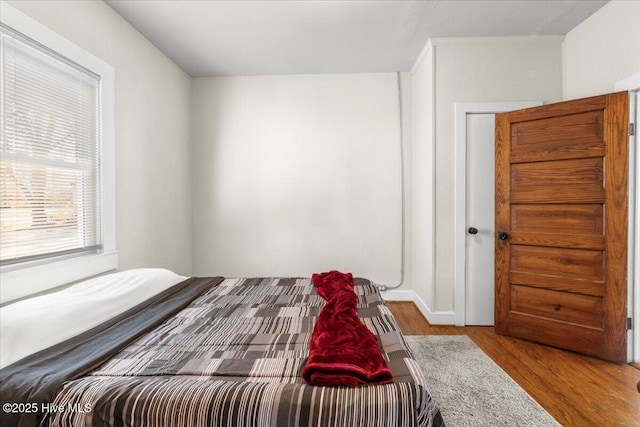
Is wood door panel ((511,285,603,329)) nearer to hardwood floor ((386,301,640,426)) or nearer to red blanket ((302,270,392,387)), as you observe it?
hardwood floor ((386,301,640,426))

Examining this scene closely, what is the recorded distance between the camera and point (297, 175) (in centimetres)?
400

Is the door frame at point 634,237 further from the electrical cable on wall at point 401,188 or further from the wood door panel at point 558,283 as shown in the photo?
the electrical cable on wall at point 401,188

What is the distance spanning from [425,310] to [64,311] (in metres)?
3.03

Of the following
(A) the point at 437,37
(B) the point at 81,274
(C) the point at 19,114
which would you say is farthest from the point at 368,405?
(A) the point at 437,37

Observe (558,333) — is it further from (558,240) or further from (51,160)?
(51,160)

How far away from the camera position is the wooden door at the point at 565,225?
8.02 feet

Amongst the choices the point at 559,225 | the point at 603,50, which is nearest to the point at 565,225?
the point at 559,225

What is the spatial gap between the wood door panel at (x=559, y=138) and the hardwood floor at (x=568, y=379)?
1578 mm

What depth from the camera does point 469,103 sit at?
3.15 m

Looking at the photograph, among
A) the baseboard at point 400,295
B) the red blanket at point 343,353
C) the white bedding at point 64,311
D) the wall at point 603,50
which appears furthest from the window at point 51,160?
the wall at point 603,50

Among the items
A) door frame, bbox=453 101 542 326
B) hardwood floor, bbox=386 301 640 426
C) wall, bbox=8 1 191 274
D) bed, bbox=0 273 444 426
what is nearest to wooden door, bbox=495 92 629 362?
hardwood floor, bbox=386 301 640 426

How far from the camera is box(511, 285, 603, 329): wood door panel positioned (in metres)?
2.55

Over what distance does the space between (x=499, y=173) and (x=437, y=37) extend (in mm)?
1431

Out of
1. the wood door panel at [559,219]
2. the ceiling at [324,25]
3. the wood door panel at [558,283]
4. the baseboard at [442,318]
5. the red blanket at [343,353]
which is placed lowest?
the baseboard at [442,318]
